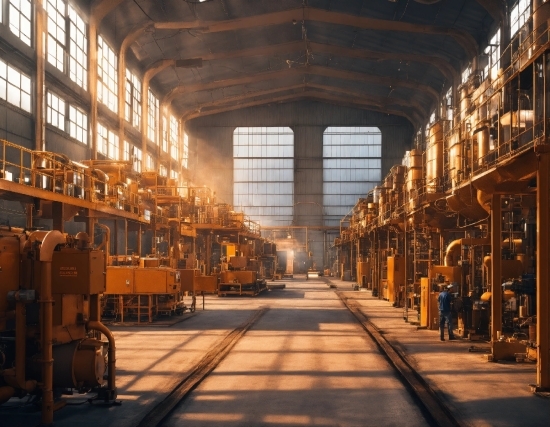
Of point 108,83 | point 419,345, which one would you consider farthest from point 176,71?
point 419,345

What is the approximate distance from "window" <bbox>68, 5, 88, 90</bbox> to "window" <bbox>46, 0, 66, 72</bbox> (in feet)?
3.25

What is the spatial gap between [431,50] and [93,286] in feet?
121

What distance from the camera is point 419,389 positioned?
12.0 metres

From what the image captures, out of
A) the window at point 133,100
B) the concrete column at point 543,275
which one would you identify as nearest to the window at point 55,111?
the window at point 133,100

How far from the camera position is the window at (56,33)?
105ft

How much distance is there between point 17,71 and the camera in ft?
93.6

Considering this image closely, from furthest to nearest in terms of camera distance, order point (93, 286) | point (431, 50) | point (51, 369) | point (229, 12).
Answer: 1. point (431, 50)
2. point (229, 12)
3. point (93, 286)
4. point (51, 369)

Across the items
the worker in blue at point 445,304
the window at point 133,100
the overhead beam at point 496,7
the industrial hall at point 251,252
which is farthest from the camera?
the window at point 133,100

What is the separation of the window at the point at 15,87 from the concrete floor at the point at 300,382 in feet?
37.2

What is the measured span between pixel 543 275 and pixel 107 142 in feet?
106

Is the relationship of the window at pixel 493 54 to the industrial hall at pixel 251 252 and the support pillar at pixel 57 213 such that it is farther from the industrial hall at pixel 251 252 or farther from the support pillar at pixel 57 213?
the support pillar at pixel 57 213

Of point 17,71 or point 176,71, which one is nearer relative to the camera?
point 17,71

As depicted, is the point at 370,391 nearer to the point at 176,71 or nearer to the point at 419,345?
the point at 419,345

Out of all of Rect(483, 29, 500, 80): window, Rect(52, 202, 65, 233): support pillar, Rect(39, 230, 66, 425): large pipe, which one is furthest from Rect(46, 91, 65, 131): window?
Rect(39, 230, 66, 425): large pipe
